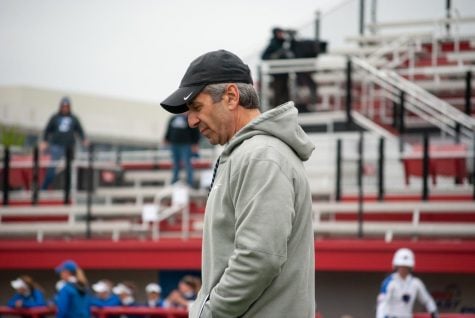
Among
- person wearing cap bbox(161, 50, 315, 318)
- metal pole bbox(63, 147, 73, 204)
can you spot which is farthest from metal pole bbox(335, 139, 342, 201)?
person wearing cap bbox(161, 50, 315, 318)

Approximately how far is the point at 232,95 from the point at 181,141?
12.3m

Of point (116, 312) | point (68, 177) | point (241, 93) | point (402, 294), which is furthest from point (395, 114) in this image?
point (241, 93)

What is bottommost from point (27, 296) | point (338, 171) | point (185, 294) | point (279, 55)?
point (27, 296)

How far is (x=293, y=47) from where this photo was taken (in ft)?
55.1

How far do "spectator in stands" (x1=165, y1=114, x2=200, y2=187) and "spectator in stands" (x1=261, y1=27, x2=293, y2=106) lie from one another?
1.21 meters

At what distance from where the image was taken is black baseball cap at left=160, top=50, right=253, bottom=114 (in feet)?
12.5

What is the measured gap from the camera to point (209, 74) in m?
3.82

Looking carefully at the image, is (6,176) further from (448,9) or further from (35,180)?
(448,9)

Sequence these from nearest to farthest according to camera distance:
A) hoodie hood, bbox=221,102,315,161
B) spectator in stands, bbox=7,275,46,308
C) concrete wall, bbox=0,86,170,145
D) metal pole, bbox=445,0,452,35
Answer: hoodie hood, bbox=221,102,315,161, spectator in stands, bbox=7,275,46,308, metal pole, bbox=445,0,452,35, concrete wall, bbox=0,86,170,145

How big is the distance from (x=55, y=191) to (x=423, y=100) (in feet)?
17.9

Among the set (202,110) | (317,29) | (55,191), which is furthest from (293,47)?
(202,110)

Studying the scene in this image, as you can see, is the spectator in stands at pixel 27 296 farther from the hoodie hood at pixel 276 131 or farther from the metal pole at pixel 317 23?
the hoodie hood at pixel 276 131

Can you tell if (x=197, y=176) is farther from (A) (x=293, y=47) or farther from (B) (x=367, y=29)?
(B) (x=367, y=29)

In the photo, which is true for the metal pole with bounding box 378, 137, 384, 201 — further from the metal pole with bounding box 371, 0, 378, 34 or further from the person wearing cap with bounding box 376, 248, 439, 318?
the metal pole with bounding box 371, 0, 378, 34
